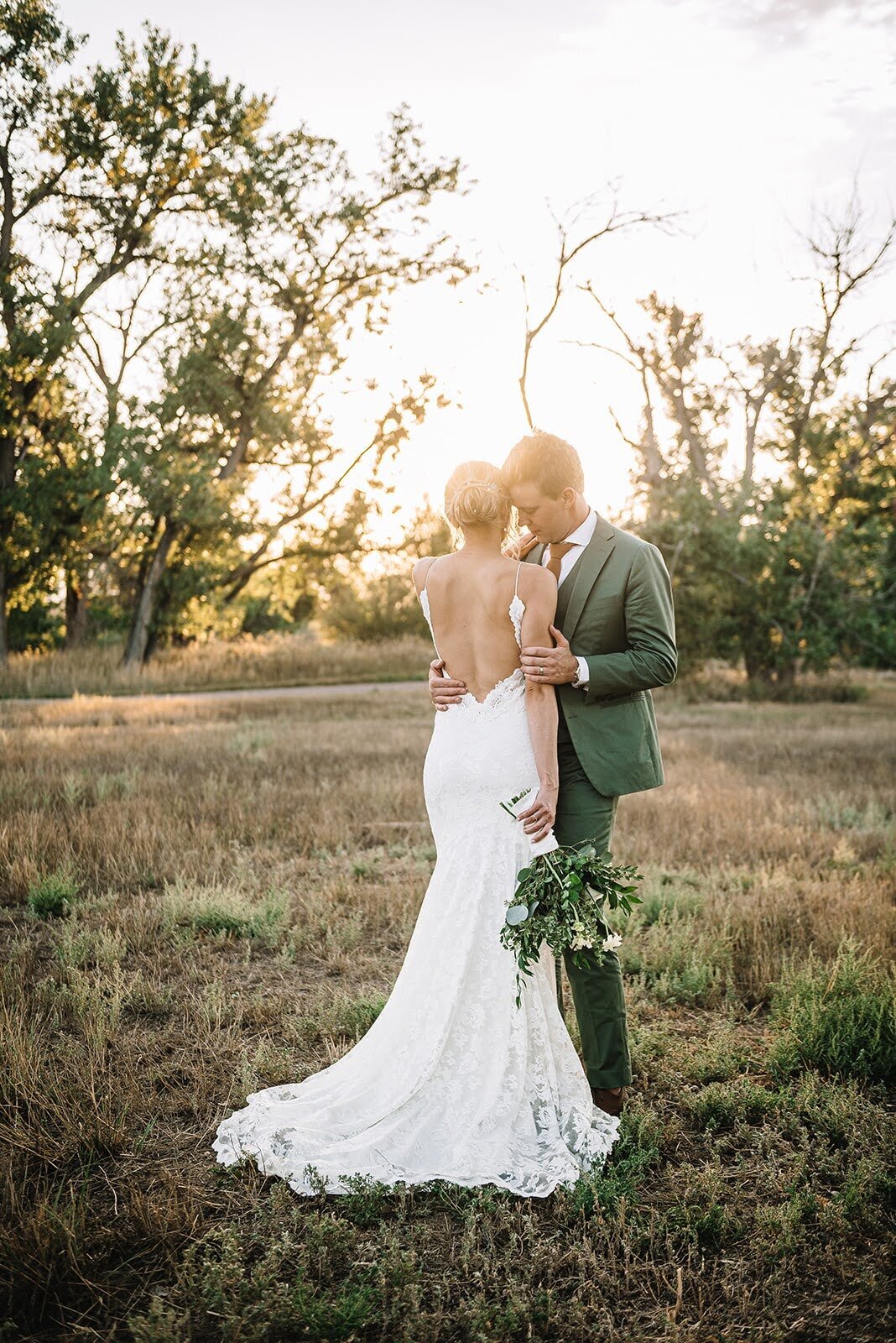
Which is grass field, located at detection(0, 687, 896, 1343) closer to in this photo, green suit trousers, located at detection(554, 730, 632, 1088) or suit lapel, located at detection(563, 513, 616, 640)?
green suit trousers, located at detection(554, 730, 632, 1088)

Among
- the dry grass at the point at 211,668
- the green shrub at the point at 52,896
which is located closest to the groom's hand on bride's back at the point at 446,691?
the green shrub at the point at 52,896

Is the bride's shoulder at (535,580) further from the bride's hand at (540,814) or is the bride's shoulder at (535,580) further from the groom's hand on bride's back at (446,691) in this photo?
the bride's hand at (540,814)

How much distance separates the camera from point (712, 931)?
6.03 metres

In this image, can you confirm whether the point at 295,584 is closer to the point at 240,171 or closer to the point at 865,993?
the point at 240,171

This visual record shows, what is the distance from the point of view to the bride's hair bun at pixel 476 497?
3725 mm

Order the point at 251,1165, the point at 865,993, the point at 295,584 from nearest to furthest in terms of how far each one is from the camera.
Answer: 1. the point at 251,1165
2. the point at 865,993
3. the point at 295,584

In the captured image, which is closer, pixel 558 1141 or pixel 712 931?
pixel 558 1141

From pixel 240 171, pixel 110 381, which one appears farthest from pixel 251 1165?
pixel 110 381

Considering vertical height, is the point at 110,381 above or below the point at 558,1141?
above

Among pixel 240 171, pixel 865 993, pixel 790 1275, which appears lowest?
pixel 790 1275

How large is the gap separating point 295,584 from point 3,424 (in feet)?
39.7

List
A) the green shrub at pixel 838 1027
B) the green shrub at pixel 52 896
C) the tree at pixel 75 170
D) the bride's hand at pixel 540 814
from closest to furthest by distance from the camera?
the bride's hand at pixel 540 814 < the green shrub at pixel 838 1027 < the green shrub at pixel 52 896 < the tree at pixel 75 170

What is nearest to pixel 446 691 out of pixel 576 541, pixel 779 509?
pixel 576 541

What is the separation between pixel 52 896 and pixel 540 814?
14.8ft
